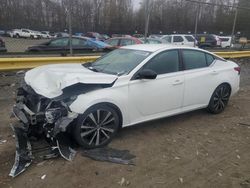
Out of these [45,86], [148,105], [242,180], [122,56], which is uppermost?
[122,56]

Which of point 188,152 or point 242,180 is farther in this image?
point 188,152

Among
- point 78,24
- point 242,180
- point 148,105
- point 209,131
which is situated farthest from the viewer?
point 78,24

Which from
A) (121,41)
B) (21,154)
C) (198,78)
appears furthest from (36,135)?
(121,41)

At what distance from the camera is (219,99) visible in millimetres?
6137

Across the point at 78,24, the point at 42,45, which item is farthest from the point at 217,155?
the point at 42,45

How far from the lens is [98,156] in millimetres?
4113

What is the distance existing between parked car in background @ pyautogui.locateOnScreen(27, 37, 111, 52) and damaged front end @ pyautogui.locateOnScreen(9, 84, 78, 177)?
27.8 ft

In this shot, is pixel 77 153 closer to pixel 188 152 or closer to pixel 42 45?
pixel 188 152

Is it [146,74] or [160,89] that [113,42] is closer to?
[160,89]

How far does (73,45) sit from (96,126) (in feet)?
32.4

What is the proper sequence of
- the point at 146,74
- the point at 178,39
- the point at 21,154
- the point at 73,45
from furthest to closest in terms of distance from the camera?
the point at 178,39 → the point at 73,45 → the point at 146,74 → the point at 21,154

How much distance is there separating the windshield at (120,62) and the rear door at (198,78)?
95 centimetres

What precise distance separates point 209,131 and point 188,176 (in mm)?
1754

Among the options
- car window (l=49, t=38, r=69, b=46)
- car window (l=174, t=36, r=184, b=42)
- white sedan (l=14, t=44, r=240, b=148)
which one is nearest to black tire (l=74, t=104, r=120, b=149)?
white sedan (l=14, t=44, r=240, b=148)
